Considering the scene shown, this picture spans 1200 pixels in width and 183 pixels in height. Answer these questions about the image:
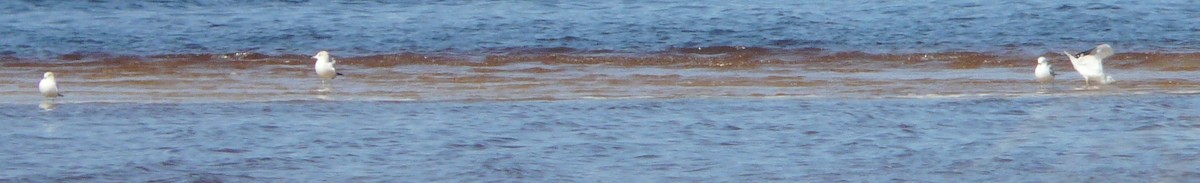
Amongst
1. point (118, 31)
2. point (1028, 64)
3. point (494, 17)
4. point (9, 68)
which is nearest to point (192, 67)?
point (9, 68)

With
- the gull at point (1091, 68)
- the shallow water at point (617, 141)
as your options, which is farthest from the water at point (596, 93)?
the gull at point (1091, 68)

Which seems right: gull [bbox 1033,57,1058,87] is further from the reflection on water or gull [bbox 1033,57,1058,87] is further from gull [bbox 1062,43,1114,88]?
the reflection on water

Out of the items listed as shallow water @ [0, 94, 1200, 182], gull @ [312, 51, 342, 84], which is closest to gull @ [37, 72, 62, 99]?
shallow water @ [0, 94, 1200, 182]

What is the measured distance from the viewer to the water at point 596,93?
6293mm

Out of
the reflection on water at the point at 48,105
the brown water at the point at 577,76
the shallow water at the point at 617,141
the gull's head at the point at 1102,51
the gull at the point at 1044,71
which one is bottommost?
the brown water at the point at 577,76

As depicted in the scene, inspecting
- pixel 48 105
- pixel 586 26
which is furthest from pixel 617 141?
pixel 586 26

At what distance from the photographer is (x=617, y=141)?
273 inches

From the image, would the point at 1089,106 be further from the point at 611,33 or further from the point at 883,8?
the point at 883,8

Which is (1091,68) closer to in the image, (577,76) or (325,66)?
(577,76)

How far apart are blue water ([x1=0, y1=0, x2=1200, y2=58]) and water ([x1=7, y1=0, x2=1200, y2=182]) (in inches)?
2.3

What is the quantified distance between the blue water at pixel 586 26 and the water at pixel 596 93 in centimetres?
6

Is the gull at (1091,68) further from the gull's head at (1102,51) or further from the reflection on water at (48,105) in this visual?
the reflection on water at (48,105)

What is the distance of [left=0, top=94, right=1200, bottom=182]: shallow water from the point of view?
6.07 m

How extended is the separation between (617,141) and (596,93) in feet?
10.1
